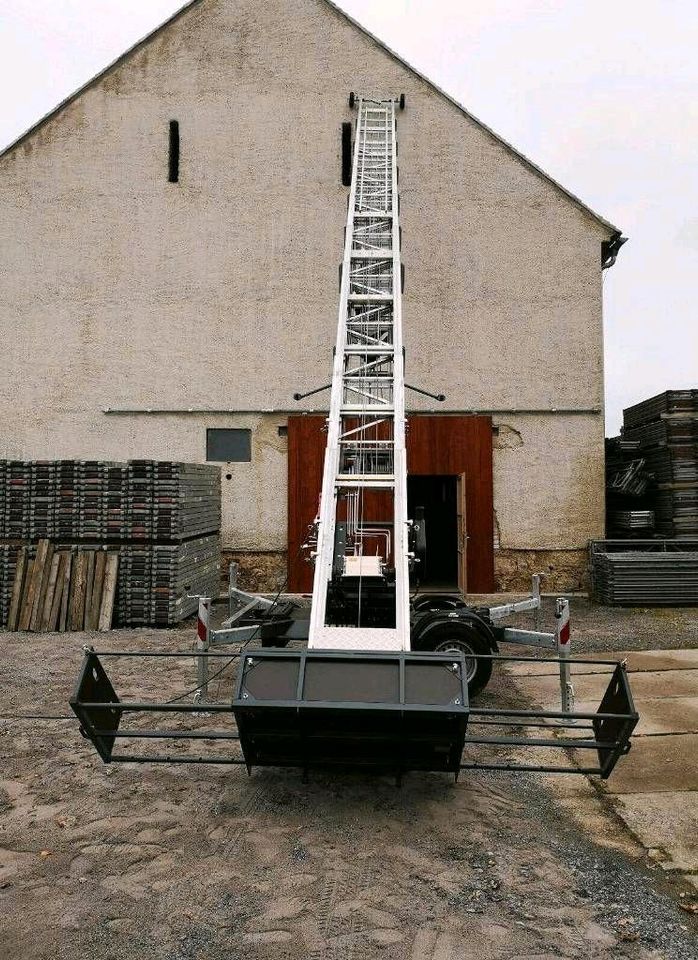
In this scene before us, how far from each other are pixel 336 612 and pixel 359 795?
6.65 feet

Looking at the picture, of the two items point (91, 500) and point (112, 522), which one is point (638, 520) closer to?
point (112, 522)

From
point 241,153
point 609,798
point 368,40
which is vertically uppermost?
point 368,40

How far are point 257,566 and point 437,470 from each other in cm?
474

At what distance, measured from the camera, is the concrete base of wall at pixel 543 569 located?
1496cm

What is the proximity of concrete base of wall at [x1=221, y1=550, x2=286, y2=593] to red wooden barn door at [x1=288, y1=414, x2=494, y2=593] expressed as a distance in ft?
0.91

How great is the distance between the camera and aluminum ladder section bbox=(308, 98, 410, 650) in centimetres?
559

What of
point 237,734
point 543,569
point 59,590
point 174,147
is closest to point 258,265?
point 174,147

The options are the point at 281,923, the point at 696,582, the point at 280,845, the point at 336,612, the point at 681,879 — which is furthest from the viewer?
the point at 696,582

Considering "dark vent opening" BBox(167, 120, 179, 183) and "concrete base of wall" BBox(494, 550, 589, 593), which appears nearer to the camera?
"concrete base of wall" BBox(494, 550, 589, 593)

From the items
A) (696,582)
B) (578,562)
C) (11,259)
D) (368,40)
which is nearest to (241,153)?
(368,40)

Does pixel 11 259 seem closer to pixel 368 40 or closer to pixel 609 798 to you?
pixel 368 40

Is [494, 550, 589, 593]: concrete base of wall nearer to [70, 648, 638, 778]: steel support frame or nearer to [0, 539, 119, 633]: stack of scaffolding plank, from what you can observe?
[0, 539, 119, 633]: stack of scaffolding plank

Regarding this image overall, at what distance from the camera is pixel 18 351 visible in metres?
15.2

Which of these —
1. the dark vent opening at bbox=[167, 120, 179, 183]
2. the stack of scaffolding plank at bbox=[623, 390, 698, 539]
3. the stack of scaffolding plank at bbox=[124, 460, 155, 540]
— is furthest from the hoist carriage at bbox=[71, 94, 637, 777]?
the dark vent opening at bbox=[167, 120, 179, 183]
